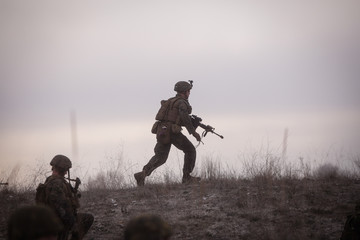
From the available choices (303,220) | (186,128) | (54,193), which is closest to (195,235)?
(303,220)

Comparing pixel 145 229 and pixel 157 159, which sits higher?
pixel 157 159

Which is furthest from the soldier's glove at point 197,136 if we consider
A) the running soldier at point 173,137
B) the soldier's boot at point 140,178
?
the soldier's boot at point 140,178

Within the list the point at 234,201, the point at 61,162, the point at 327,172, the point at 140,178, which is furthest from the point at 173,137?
the point at 61,162

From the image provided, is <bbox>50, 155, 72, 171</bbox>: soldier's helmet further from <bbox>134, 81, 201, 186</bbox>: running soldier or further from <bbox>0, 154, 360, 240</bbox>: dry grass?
<bbox>134, 81, 201, 186</bbox>: running soldier

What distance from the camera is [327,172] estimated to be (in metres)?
10.4

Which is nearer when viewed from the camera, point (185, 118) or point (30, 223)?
point (30, 223)

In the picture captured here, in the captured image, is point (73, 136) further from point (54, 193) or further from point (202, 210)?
point (54, 193)

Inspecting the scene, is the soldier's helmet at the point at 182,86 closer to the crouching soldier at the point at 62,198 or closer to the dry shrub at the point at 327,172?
the dry shrub at the point at 327,172

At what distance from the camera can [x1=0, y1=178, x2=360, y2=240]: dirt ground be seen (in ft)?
24.8

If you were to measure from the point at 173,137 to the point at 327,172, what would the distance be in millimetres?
3373

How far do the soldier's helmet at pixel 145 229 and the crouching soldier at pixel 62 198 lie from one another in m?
2.60

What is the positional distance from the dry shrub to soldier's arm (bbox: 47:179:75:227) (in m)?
5.83

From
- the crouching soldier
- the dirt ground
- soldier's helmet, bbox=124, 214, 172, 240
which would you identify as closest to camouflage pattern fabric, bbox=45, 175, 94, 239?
the crouching soldier

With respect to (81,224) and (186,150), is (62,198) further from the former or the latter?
(186,150)
